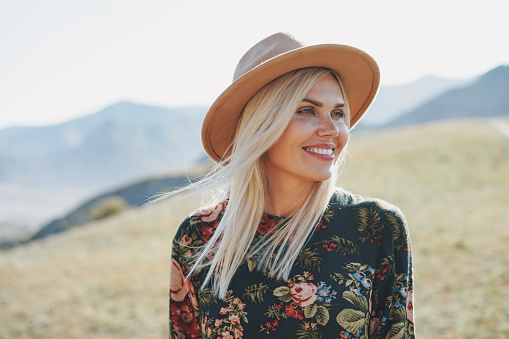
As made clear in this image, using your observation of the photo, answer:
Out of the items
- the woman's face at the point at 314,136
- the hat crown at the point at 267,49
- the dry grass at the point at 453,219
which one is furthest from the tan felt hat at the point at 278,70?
the dry grass at the point at 453,219

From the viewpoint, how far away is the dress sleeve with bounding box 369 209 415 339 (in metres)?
1.81

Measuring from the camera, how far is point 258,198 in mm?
2209

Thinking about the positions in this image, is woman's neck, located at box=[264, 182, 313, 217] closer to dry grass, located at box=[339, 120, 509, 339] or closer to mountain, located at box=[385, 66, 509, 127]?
dry grass, located at box=[339, 120, 509, 339]

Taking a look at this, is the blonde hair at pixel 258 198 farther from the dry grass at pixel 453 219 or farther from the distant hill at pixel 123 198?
the distant hill at pixel 123 198

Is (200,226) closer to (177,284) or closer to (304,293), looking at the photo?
(177,284)

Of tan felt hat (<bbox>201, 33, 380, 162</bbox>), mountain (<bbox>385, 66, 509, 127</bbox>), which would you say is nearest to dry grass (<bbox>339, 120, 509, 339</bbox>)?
tan felt hat (<bbox>201, 33, 380, 162</bbox>)

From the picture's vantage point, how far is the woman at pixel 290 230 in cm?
181

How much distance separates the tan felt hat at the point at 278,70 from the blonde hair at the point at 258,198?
57 millimetres

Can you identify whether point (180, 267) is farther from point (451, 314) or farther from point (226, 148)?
point (451, 314)

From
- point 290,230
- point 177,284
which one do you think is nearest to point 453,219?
point 290,230

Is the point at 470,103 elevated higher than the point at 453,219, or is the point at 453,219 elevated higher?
the point at 453,219

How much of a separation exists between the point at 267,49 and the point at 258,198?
80 cm

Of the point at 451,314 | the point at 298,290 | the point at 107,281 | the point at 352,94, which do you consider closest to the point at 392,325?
the point at 298,290

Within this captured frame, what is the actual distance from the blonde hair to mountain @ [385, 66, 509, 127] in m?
162
